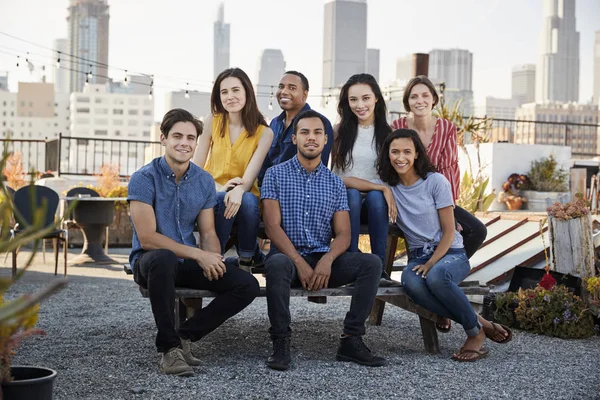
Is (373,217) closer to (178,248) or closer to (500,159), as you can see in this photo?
(178,248)

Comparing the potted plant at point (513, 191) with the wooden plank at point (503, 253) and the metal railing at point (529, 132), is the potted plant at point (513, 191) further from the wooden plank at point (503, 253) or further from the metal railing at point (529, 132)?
the wooden plank at point (503, 253)

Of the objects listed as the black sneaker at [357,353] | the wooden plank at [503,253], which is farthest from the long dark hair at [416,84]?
the wooden plank at [503,253]

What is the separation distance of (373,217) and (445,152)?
2.32ft

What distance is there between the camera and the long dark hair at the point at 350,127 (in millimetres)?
4988

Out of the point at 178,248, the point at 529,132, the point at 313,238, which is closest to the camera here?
the point at 178,248

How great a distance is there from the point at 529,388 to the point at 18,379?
7.36ft

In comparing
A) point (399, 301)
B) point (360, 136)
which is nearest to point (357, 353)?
point (399, 301)

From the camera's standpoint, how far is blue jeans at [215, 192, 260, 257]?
14.8ft

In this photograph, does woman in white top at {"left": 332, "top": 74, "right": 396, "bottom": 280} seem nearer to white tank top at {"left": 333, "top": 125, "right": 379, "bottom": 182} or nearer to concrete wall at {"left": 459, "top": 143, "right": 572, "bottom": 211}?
white tank top at {"left": 333, "top": 125, "right": 379, "bottom": 182}

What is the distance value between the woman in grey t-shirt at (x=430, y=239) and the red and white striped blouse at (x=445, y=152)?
1.01 ft

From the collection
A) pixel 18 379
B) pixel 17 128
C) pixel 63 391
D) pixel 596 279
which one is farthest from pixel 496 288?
pixel 17 128

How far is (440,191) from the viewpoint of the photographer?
4656mm

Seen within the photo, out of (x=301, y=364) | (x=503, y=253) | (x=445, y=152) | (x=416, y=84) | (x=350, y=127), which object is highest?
(x=416, y=84)

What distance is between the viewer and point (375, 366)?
168 inches
